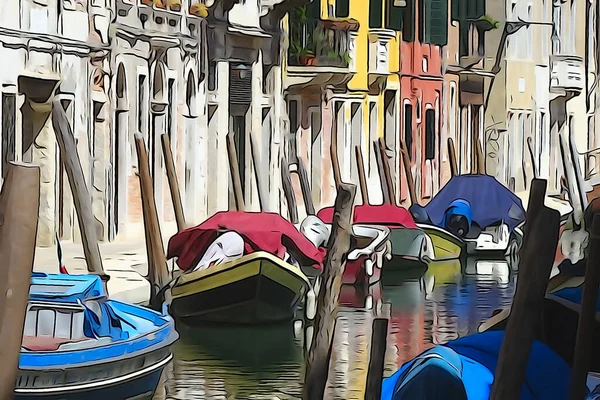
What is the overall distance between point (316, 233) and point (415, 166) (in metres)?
11.1

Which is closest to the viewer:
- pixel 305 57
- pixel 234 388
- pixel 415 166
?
pixel 234 388

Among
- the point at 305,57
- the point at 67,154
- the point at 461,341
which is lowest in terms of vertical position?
the point at 461,341

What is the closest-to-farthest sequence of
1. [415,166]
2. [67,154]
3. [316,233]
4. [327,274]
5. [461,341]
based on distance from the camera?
[461,341]
[327,274]
[67,154]
[316,233]
[415,166]

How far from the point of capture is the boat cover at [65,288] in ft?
29.2

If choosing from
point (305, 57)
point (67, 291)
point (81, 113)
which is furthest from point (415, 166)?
point (67, 291)

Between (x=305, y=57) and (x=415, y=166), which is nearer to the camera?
(x=305, y=57)

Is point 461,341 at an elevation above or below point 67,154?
below

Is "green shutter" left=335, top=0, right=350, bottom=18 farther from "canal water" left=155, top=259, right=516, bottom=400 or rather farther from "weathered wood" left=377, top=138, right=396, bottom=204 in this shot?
"canal water" left=155, top=259, right=516, bottom=400

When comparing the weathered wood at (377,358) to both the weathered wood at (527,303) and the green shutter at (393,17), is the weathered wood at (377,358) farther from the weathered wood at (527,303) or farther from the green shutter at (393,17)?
the green shutter at (393,17)

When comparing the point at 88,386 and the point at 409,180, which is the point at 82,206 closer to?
the point at 88,386

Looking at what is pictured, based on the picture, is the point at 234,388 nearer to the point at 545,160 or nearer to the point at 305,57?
the point at 305,57

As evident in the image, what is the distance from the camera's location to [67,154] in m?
11.6

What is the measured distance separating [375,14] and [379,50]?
874mm

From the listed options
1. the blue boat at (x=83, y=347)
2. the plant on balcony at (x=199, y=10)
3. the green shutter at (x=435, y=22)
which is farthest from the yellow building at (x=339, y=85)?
the blue boat at (x=83, y=347)
